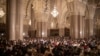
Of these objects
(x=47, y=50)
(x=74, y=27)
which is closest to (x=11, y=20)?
(x=47, y=50)

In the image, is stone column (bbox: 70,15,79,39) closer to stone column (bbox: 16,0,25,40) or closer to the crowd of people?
stone column (bbox: 16,0,25,40)

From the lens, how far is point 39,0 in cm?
3400

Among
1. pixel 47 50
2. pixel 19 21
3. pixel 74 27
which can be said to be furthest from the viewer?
pixel 74 27

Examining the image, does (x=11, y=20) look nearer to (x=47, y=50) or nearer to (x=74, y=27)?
(x=47, y=50)

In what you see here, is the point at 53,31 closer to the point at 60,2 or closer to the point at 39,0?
the point at 60,2

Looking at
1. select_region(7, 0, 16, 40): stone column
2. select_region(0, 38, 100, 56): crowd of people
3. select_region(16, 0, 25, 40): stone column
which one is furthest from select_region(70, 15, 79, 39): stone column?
select_region(0, 38, 100, 56): crowd of people

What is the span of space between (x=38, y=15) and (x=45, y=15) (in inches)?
40.3

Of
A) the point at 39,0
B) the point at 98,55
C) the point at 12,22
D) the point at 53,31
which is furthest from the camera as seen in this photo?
the point at 53,31

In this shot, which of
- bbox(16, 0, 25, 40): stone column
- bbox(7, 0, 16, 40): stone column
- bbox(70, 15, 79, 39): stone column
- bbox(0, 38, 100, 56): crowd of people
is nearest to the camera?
bbox(0, 38, 100, 56): crowd of people

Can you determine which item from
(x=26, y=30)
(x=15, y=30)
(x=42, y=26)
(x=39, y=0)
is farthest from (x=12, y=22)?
(x=26, y=30)

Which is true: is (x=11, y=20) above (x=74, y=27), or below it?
above

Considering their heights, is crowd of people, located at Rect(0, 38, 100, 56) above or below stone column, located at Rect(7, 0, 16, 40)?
below

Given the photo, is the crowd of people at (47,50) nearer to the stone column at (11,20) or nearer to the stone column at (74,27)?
the stone column at (11,20)

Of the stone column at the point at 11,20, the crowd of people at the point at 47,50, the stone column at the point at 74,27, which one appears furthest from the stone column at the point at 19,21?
the stone column at the point at 74,27
